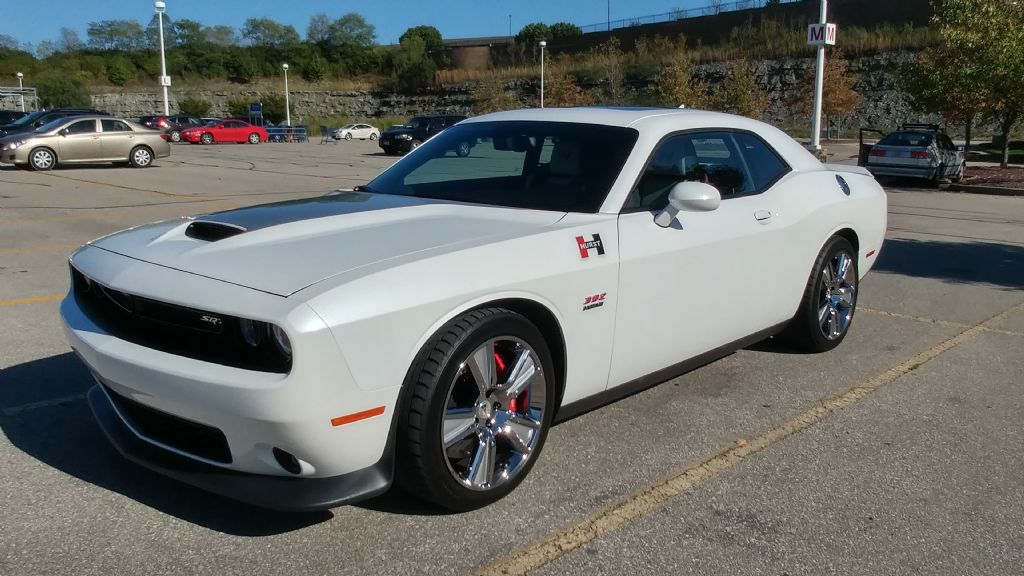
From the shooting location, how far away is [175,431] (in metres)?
3.07

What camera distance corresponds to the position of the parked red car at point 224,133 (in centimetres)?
4409

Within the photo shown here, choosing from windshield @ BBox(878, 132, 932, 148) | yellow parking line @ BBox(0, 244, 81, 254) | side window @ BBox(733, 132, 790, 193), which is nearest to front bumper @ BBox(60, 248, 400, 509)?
side window @ BBox(733, 132, 790, 193)

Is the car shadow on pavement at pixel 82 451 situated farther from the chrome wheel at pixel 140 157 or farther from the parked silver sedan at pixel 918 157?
the chrome wheel at pixel 140 157

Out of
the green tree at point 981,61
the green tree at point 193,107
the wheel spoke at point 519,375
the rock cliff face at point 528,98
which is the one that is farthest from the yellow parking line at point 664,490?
the green tree at point 193,107

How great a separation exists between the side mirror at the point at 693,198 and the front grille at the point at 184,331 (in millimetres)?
1942

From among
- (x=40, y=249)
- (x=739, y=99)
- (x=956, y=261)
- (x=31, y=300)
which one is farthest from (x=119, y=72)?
(x=956, y=261)

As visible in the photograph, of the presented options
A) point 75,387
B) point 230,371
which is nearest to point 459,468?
point 230,371

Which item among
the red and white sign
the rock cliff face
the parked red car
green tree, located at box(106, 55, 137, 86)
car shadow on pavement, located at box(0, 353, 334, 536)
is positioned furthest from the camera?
green tree, located at box(106, 55, 137, 86)

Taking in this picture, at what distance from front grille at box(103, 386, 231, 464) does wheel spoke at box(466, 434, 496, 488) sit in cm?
88

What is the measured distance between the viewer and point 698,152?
15.0 feet

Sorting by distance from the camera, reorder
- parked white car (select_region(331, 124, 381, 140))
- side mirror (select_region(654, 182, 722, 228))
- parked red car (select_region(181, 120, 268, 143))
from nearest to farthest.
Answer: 1. side mirror (select_region(654, 182, 722, 228))
2. parked red car (select_region(181, 120, 268, 143))
3. parked white car (select_region(331, 124, 381, 140))

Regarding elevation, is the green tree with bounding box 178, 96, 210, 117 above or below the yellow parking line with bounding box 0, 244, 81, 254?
above

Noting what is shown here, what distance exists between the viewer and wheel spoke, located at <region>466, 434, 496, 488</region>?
127 inches

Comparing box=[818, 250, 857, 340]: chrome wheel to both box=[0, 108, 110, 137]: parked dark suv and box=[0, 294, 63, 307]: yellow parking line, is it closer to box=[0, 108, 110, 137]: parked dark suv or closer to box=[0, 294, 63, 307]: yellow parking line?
box=[0, 294, 63, 307]: yellow parking line
